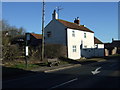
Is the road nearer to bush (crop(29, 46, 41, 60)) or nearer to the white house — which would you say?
bush (crop(29, 46, 41, 60))

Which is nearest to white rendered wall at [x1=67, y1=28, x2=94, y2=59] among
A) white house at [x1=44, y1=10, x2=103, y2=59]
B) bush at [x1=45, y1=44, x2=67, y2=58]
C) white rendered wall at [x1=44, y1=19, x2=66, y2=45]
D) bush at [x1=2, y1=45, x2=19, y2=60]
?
white house at [x1=44, y1=10, x2=103, y2=59]

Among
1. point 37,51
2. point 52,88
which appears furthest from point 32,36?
point 52,88

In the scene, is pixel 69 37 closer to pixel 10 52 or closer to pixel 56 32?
pixel 56 32

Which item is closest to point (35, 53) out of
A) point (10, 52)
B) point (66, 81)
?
point (10, 52)

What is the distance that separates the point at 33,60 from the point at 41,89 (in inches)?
593

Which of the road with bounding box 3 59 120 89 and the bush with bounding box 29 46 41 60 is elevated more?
the bush with bounding box 29 46 41 60

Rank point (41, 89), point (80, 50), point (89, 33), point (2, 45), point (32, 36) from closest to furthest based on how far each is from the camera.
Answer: point (41, 89) → point (2, 45) → point (80, 50) → point (89, 33) → point (32, 36)

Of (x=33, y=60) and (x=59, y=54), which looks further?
(x=59, y=54)

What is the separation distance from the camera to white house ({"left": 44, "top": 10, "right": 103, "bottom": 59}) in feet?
114

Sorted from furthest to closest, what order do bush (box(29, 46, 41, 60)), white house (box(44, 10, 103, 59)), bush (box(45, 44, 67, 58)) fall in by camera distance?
white house (box(44, 10, 103, 59))
bush (box(45, 44, 67, 58))
bush (box(29, 46, 41, 60))

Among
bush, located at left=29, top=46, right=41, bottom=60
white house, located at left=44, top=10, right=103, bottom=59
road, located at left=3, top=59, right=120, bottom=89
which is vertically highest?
white house, located at left=44, top=10, right=103, bottom=59

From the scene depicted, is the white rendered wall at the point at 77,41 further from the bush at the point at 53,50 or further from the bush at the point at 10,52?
the bush at the point at 10,52

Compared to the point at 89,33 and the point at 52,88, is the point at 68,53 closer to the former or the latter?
the point at 89,33

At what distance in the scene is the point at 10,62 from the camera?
2139cm
